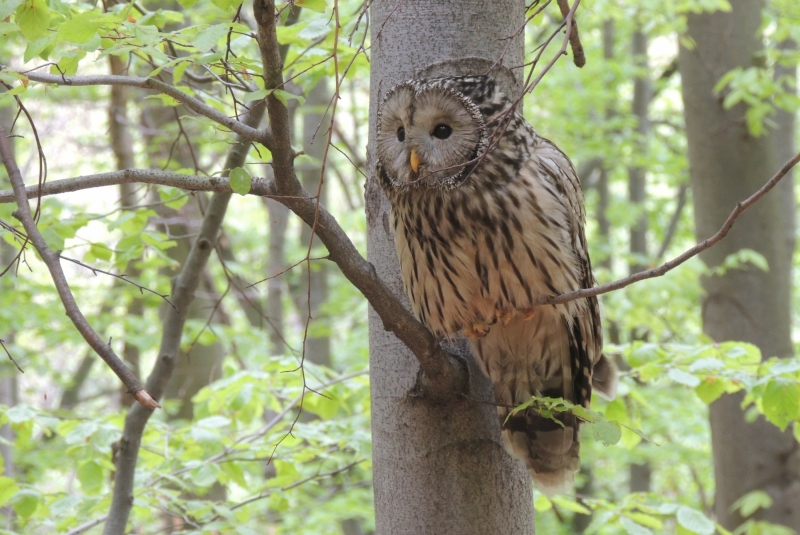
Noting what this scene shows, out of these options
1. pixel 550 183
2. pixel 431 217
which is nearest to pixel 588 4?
pixel 550 183

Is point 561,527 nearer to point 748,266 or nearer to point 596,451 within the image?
point 596,451

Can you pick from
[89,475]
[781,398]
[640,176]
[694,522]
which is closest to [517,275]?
[781,398]

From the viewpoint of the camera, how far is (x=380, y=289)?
1.66 metres

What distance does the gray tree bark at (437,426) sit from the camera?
1.93 metres

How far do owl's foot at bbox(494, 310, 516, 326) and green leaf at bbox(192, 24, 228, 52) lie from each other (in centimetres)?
107

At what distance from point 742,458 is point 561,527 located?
574 cm

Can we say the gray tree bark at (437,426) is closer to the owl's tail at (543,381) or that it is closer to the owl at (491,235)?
the owl at (491,235)

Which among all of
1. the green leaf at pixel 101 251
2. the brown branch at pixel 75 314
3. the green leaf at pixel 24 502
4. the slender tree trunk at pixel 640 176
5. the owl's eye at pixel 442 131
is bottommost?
the green leaf at pixel 24 502

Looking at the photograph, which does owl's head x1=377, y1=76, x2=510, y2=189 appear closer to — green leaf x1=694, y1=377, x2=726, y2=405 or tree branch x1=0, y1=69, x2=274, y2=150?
tree branch x1=0, y1=69, x2=274, y2=150

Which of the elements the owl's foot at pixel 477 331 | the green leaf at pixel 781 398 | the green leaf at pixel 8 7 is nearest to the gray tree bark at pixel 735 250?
the green leaf at pixel 781 398

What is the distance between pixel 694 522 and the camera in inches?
103

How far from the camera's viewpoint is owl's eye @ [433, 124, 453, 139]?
2.01m

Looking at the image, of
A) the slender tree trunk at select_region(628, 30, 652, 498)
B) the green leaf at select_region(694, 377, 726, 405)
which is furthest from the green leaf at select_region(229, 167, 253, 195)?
the slender tree trunk at select_region(628, 30, 652, 498)

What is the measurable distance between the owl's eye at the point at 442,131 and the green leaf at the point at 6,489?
1915 millimetres
